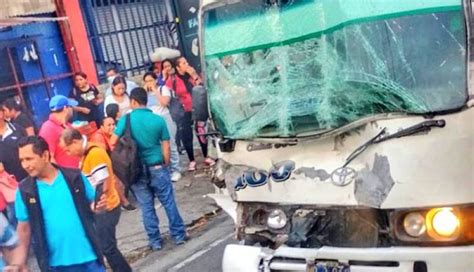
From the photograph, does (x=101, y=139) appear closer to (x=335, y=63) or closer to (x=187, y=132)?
(x=187, y=132)

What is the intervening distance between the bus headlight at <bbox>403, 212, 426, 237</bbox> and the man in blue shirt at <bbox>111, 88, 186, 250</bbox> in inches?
155

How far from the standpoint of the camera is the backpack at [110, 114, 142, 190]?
7.67 m

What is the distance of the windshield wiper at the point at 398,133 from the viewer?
4.25m

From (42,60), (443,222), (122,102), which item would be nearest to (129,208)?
(122,102)

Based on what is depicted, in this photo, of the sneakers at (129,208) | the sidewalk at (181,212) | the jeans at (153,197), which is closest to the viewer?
the jeans at (153,197)

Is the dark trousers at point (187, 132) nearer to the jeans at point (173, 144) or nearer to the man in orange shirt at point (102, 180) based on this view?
the jeans at point (173, 144)

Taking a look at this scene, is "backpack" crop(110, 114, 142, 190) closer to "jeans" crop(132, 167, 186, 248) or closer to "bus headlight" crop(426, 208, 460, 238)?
"jeans" crop(132, 167, 186, 248)

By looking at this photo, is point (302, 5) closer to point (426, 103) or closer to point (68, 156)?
point (426, 103)

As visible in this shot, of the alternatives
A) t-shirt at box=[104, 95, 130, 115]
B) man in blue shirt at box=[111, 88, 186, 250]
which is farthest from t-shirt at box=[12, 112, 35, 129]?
man in blue shirt at box=[111, 88, 186, 250]

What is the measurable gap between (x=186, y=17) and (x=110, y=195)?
9414 millimetres

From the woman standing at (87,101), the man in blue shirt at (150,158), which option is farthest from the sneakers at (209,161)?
the man in blue shirt at (150,158)

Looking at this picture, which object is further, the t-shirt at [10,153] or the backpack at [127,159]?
the backpack at [127,159]

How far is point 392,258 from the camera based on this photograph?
430 cm

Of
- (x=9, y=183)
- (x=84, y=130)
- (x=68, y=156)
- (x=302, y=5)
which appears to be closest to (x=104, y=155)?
(x=68, y=156)
